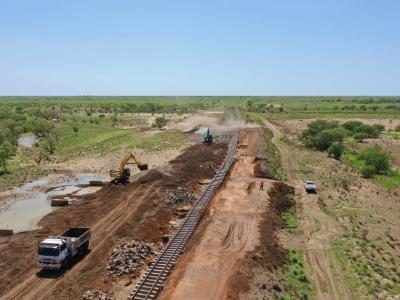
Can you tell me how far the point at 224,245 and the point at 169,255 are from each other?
167 inches

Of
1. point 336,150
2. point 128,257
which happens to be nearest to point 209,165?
point 336,150

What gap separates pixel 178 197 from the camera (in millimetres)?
42281

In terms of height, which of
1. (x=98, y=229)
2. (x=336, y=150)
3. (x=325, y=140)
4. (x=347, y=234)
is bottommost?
(x=347, y=234)

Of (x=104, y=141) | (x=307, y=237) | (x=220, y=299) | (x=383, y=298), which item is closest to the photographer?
(x=220, y=299)

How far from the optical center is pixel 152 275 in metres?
25.5

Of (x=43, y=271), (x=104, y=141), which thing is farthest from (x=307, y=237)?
(x=104, y=141)

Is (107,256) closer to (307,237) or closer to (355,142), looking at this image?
(307,237)

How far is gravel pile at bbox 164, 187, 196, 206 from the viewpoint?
4146 cm

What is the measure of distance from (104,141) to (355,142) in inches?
2063

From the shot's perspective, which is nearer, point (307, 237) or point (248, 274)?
point (248, 274)

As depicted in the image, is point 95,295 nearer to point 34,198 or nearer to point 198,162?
point 34,198

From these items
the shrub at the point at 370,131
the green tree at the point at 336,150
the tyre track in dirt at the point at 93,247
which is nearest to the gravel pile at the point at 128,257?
the tyre track in dirt at the point at 93,247

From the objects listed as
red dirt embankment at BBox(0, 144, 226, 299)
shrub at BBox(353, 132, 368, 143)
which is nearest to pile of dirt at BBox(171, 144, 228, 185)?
red dirt embankment at BBox(0, 144, 226, 299)

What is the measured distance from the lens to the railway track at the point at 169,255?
2361 centimetres
